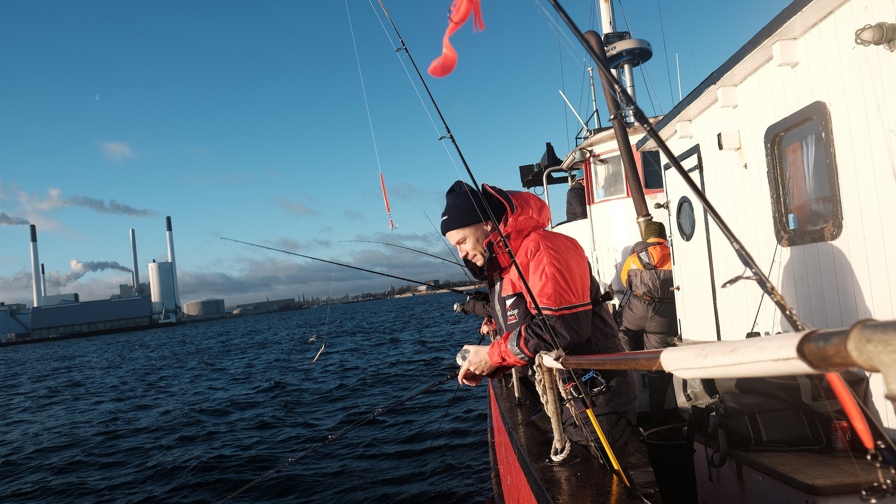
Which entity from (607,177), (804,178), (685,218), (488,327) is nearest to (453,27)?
(804,178)

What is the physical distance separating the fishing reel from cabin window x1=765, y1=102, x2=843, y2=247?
1.94 meters

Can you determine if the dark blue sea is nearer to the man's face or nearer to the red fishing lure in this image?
the man's face

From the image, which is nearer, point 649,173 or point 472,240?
point 472,240

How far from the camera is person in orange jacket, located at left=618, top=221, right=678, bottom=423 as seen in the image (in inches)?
266

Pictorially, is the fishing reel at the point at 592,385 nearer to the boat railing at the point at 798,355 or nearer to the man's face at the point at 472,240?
the man's face at the point at 472,240

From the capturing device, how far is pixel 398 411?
1419cm

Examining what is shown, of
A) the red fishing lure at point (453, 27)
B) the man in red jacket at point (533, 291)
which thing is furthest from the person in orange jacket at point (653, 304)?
the red fishing lure at point (453, 27)

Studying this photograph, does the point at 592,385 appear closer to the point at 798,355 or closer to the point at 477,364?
the point at 477,364

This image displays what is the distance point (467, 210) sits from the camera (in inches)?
127

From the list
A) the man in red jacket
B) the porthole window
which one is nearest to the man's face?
the man in red jacket

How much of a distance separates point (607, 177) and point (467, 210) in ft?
26.7

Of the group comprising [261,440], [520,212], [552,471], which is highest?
[520,212]

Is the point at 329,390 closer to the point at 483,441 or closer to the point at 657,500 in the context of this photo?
the point at 483,441

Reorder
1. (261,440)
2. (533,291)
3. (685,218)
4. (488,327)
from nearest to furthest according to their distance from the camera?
(533,291) < (685,218) < (488,327) < (261,440)
